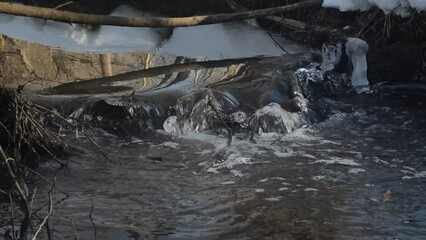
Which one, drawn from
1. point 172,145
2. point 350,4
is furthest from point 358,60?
point 172,145

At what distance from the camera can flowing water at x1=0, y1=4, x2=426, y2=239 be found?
4293 millimetres

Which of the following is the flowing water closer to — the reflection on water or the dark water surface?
the dark water surface

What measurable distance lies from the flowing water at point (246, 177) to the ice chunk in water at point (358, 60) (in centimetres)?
81

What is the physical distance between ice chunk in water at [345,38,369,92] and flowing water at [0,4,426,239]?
0.81 metres

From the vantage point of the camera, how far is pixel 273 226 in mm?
4309

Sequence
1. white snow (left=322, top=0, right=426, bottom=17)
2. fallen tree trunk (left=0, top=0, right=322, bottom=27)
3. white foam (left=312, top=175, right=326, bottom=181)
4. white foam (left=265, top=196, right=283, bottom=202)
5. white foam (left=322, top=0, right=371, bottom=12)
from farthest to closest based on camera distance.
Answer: white foam (left=322, top=0, right=371, bottom=12) → white snow (left=322, top=0, right=426, bottom=17) → fallen tree trunk (left=0, top=0, right=322, bottom=27) → white foam (left=312, top=175, right=326, bottom=181) → white foam (left=265, top=196, right=283, bottom=202)

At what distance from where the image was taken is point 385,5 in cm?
788

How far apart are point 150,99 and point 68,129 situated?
3.43 ft

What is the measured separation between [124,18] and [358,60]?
3.21 metres

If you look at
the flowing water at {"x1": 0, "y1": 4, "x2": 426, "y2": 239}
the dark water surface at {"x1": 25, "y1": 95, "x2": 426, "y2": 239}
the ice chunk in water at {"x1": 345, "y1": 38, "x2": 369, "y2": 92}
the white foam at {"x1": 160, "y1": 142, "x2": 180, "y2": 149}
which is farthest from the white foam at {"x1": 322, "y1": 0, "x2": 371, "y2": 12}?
the white foam at {"x1": 160, "y1": 142, "x2": 180, "y2": 149}

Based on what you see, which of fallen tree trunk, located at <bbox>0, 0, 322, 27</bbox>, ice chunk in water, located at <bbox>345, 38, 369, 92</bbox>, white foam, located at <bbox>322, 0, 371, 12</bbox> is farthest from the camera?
ice chunk in water, located at <bbox>345, 38, 369, 92</bbox>

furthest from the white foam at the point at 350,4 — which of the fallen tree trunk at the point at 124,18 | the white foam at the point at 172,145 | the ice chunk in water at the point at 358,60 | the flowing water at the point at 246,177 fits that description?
the white foam at the point at 172,145

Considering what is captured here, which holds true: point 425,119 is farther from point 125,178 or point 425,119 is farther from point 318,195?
point 125,178

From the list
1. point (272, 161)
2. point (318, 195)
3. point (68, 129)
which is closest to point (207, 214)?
point (318, 195)
